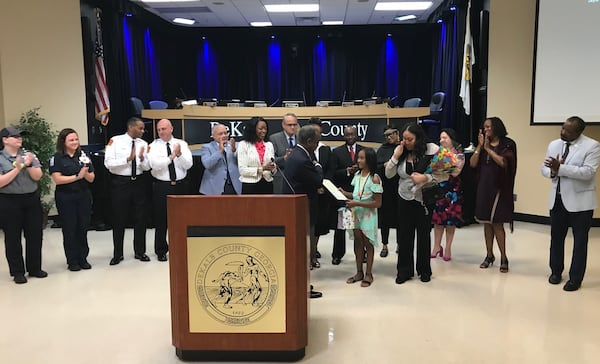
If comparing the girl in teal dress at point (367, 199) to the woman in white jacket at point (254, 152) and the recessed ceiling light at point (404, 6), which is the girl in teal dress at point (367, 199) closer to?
the woman in white jacket at point (254, 152)

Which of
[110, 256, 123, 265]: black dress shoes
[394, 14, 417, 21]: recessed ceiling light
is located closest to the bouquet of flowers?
[110, 256, 123, 265]: black dress shoes

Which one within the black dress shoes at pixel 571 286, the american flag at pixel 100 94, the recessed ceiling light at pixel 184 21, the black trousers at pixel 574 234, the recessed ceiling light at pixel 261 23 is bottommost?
the black dress shoes at pixel 571 286

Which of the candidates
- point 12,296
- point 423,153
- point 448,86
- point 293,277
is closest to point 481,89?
point 448,86

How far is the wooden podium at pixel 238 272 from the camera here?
308cm

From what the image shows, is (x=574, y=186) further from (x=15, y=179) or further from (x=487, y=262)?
(x=15, y=179)

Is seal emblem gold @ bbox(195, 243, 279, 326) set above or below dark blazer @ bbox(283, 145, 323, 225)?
below

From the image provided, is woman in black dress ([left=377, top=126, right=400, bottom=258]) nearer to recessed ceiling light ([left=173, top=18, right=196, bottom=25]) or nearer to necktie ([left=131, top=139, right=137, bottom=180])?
necktie ([left=131, top=139, right=137, bottom=180])

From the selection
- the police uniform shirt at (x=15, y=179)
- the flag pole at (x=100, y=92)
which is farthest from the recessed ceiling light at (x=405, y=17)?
the police uniform shirt at (x=15, y=179)

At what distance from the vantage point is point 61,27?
7.88 meters

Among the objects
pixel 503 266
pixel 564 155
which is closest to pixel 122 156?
pixel 503 266

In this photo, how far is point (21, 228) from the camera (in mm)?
5062

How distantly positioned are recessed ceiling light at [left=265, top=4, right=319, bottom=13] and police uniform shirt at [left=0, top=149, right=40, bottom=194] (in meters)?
8.28

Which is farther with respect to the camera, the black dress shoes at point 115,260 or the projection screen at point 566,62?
the projection screen at point 566,62

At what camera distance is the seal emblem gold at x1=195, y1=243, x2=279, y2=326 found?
312 centimetres
